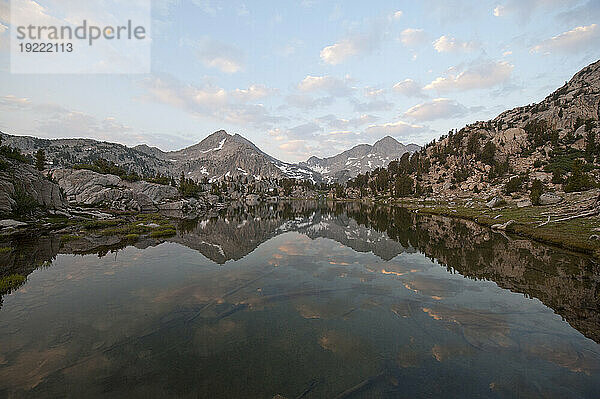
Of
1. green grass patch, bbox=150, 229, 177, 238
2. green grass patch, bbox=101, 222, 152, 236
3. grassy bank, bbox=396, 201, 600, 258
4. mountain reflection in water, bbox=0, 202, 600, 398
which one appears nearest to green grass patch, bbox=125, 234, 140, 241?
green grass patch, bbox=150, 229, 177, 238

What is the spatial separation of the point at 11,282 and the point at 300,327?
25235mm

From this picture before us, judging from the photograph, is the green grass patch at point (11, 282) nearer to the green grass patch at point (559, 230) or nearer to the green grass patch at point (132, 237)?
the green grass patch at point (132, 237)

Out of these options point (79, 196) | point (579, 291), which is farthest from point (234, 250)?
point (79, 196)

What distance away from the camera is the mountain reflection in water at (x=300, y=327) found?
10.3 m

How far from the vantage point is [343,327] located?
15.2 metres

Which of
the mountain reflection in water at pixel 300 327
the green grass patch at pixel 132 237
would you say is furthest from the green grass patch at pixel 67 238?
the mountain reflection in water at pixel 300 327

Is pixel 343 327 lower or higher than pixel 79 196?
lower

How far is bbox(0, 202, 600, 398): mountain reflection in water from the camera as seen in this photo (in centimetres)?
1034

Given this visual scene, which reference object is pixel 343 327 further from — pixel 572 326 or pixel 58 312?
pixel 58 312

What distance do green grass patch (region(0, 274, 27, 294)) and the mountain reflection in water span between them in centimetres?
63

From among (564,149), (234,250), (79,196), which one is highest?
(564,149)

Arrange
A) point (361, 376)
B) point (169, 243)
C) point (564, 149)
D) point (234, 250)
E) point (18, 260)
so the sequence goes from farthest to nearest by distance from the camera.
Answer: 1. point (564, 149)
2. point (169, 243)
3. point (234, 250)
4. point (18, 260)
5. point (361, 376)

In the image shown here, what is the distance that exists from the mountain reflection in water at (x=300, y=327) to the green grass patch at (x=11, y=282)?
Answer: 63cm

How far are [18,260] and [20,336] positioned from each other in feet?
70.9
